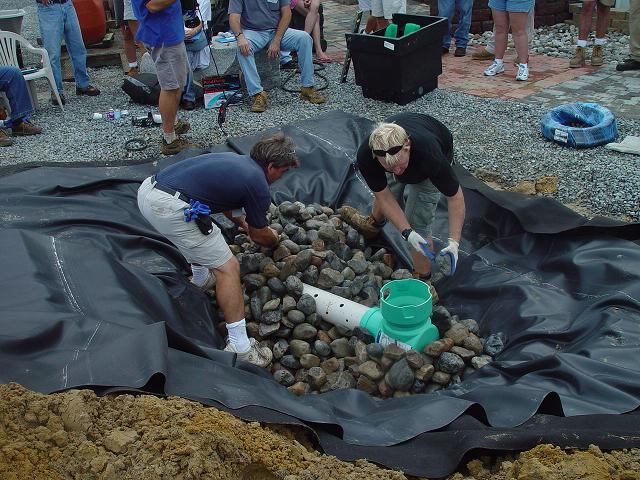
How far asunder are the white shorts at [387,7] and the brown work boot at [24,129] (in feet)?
13.2

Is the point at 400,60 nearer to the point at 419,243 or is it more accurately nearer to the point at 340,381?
the point at 419,243

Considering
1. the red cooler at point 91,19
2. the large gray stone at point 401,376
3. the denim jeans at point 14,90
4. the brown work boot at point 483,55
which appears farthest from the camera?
the red cooler at point 91,19

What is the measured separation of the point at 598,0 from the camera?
7.42 metres

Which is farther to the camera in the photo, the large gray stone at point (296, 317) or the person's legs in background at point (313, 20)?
the person's legs in background at point (313, 20)

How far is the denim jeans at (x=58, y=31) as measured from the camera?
6.78 meters

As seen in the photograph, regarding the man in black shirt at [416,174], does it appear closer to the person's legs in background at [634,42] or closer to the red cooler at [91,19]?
the person's legs in background at [634,42]

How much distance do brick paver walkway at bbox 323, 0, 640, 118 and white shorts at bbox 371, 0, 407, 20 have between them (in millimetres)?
933

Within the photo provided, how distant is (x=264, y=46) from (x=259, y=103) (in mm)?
659

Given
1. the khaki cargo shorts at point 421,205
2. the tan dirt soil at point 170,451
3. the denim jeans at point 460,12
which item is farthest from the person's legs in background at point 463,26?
the tan dirt soil at point 170,451

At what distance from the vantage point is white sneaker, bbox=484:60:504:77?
7309 millimetres

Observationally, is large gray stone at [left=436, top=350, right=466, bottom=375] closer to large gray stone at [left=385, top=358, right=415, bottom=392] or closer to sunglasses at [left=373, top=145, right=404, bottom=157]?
large gray stone at [left=385, top=358, right=415, bottom=392]

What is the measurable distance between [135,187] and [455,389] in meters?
2.72

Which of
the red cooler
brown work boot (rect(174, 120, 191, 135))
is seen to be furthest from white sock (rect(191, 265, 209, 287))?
the red cooler

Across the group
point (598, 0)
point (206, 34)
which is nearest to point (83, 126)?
point (206, 34)
